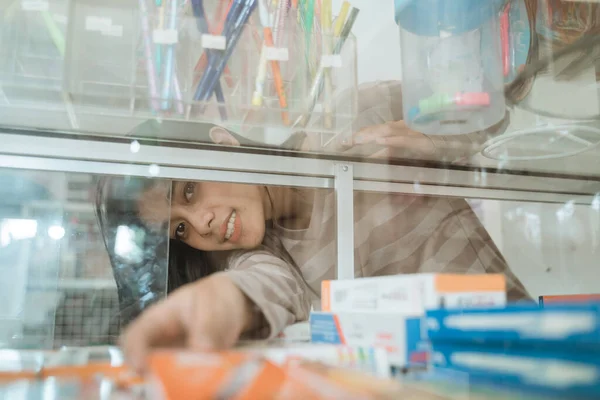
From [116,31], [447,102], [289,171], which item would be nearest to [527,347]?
[447,102]

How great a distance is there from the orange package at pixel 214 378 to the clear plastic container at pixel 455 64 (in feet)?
1.43

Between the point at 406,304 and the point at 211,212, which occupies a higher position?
the point at 211,212

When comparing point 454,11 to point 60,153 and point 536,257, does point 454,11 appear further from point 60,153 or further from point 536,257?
point 60,153

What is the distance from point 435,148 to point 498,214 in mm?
171

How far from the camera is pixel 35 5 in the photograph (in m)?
0.63

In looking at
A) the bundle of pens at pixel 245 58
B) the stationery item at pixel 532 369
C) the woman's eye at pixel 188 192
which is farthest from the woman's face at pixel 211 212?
the stationery item at pixel 532 369

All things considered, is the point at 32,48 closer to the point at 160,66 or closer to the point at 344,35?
the point at 160,66

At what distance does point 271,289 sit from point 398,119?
0.37 m

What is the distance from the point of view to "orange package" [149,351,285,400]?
292 mm

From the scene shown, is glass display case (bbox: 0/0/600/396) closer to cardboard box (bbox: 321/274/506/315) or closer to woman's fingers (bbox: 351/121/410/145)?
woman's fingers (bbox: 351/121/410/145)

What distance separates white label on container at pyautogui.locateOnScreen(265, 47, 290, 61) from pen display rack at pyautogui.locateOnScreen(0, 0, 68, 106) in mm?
257

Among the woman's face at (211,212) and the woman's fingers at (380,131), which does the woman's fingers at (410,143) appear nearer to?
the woman's fingers at (380,131)

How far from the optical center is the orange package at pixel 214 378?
0.29 metres

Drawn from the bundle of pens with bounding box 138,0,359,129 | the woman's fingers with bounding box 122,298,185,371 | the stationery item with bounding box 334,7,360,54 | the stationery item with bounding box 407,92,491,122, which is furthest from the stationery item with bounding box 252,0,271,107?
the woman's fingers with bounding box 122,298,185,371
